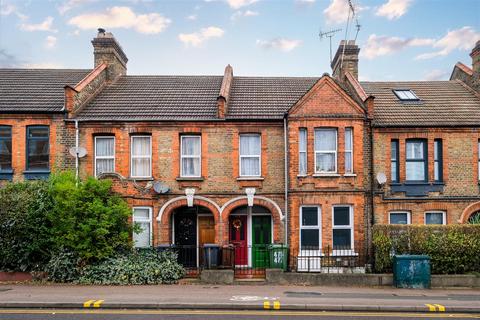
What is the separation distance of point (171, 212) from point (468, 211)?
12.5 meters

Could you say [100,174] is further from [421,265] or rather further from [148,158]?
[421,265]

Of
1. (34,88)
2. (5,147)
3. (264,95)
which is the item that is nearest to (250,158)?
(264,95)

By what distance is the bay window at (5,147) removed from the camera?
2014 centimetres

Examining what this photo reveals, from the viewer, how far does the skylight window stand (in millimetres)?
22828

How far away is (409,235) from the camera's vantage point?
17688mm

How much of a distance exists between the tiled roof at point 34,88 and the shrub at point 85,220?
4427 mm

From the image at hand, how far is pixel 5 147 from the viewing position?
20.2 m

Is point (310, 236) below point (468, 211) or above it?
below

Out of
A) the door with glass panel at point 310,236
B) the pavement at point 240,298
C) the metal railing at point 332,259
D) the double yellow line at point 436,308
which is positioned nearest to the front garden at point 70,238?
the pavement at point 240,298

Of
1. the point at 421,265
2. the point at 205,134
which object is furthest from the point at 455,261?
the point at 205,134

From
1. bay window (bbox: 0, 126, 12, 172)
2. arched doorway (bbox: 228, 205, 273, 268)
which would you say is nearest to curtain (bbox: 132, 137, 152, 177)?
arched doorway (bbox: 228, 205, 273, 268)

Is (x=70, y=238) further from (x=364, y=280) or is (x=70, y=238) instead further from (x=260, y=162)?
(x=364, y=280)

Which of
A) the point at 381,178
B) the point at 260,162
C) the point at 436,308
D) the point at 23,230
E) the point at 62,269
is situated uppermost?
the point at 260,162

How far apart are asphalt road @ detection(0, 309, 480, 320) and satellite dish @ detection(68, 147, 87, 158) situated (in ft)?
26.3
